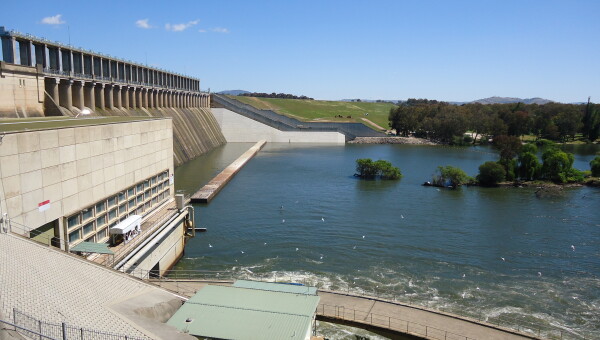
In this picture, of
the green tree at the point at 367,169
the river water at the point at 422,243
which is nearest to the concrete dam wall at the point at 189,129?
the river water at the point at 422,243

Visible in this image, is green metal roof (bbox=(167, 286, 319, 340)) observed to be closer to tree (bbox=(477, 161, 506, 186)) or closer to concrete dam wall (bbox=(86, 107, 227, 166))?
tree (bbox=(477, 161, 506, 186))

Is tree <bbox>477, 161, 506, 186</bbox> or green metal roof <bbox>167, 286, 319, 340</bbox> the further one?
tree <bbox>477, 161, 506, 186</bbox>

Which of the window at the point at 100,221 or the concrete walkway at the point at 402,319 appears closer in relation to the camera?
the concrete walkway at the point at 402,319

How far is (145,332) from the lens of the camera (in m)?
10.8

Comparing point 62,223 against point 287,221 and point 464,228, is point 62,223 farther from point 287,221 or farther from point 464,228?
point 464,228

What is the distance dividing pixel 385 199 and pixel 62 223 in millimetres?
29134

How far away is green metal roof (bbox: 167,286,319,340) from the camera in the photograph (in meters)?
11.3

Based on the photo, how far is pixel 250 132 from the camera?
92.2 metres

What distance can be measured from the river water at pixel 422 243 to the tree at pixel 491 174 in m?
1.70

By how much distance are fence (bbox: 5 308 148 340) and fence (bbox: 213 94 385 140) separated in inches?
3321

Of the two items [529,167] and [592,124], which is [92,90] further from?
[592,124]

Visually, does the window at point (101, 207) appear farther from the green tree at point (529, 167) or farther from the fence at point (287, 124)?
the fence at point (287, 124)

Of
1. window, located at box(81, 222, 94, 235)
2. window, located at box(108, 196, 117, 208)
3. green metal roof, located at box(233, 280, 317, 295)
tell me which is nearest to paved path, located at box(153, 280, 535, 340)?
green metal roof, located at box(233, 280, 317, 295)

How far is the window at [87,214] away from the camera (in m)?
16.7
